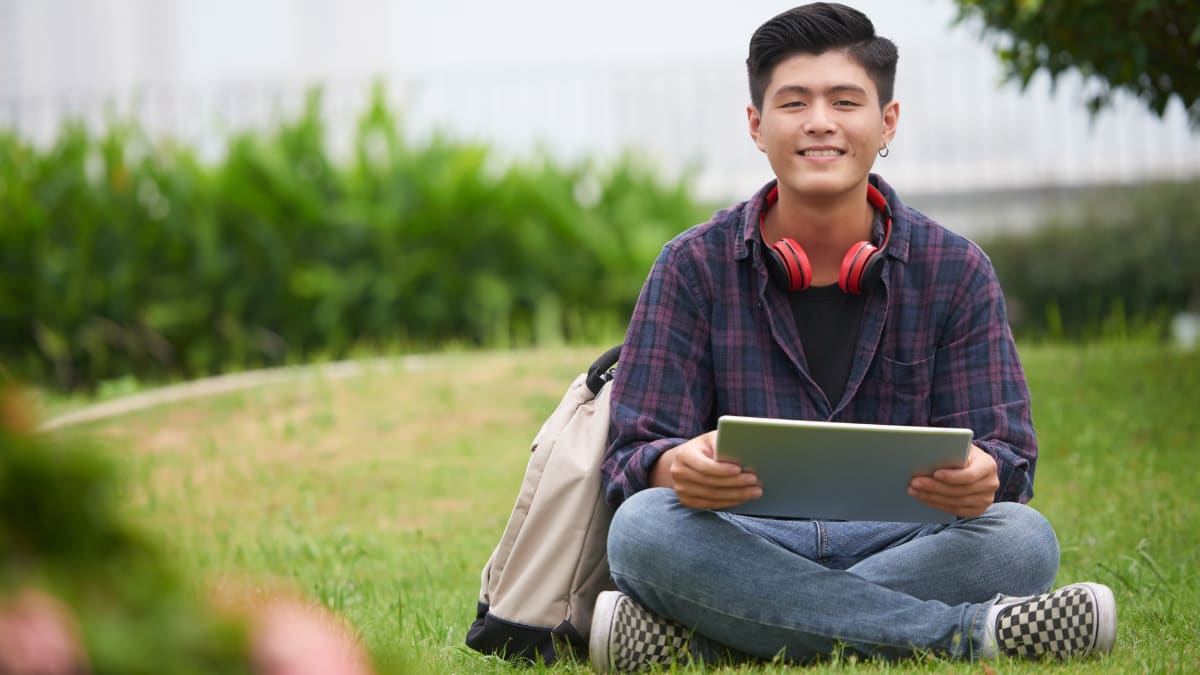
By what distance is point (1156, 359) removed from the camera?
6.87 m

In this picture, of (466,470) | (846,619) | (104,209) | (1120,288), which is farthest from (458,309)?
(846,619)

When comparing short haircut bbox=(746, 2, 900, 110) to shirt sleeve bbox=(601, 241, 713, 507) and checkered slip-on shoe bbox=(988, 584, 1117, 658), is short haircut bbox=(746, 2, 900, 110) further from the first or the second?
checkered slip-on shoe bbox=(988, 584, 1117, 658)

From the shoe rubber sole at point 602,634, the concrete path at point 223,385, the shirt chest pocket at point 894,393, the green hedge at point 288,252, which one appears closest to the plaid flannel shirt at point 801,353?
the shirt chest pocket at point 894,393

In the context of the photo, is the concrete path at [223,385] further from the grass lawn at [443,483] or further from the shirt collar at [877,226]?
the shirt collar at [877,226]

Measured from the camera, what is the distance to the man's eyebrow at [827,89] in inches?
116

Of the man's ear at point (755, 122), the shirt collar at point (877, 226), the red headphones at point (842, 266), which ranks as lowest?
the red headphones at point (842, 266)

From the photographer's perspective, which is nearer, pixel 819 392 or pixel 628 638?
pixel 628 638

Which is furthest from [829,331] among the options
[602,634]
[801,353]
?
[602,634]

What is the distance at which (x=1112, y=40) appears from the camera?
525cm

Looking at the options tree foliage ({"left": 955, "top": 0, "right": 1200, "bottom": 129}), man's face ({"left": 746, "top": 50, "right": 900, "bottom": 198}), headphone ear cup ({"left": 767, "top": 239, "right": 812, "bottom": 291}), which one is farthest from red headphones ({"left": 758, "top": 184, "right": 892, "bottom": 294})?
tree foliage ({"left": 955, "top": 0, "right": 1200, "bottom": 129})

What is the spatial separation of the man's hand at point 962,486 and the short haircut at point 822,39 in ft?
2.94

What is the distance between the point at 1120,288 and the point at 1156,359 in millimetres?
4252

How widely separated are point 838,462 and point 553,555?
2.29 ft

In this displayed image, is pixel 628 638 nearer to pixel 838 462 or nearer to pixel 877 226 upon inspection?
pixel 838 462
